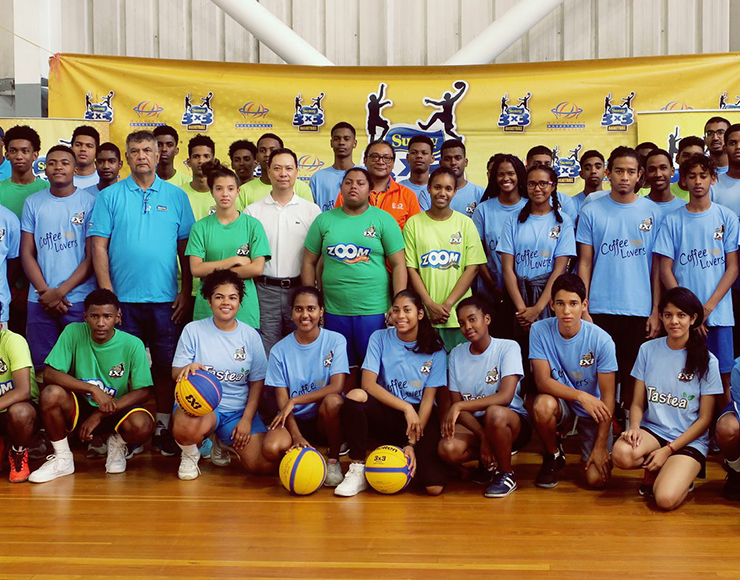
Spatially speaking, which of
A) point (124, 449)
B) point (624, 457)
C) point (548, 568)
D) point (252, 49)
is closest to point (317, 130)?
point (252, 49)

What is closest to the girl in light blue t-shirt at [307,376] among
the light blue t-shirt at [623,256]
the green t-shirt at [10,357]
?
the green t-shirt at [10,357]

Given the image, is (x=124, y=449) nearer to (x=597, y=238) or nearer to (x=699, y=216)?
(x=597, y=238)

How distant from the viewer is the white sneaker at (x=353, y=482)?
375 cm

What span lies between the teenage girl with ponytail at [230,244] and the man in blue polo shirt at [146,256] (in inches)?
6.6

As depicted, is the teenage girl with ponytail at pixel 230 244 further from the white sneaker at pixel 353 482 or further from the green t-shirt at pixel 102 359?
the white sneaker at pixel 353 482

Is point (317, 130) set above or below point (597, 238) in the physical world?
above

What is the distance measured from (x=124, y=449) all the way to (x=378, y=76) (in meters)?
4.17

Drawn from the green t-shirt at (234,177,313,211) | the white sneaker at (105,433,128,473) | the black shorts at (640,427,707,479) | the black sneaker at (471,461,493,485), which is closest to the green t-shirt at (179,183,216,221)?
the green t-shirt at (234,177,313,211)

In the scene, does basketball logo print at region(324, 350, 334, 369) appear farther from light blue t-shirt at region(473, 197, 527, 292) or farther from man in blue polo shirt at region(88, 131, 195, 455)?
light blue t-shirt at region(473, 197, 527, 292)

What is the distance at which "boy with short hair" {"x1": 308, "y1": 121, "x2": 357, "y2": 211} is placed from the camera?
5.38m

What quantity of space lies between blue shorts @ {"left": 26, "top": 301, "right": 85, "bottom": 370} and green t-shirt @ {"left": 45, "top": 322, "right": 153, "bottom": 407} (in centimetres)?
32

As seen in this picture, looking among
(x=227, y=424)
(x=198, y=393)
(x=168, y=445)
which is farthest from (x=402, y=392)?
(x=168, y=445)

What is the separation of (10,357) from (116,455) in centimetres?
75

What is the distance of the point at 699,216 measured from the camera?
4383mm
